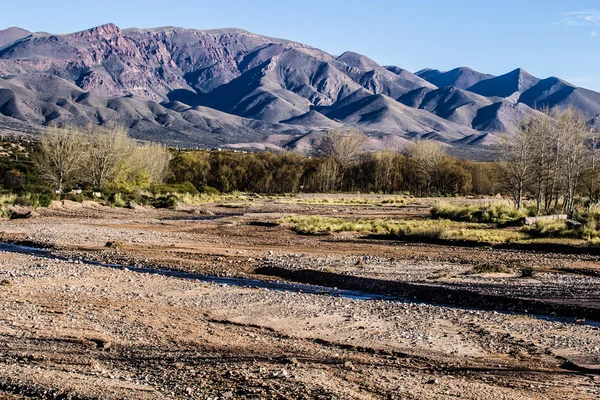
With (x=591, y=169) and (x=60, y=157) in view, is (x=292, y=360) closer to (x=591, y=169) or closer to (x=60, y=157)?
(x=591, y=169)

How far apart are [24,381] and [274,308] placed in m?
6.67

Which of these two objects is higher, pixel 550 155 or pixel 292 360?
pixel 550 155

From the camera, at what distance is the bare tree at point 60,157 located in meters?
54.0

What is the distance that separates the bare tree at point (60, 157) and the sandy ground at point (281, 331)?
3107 cm

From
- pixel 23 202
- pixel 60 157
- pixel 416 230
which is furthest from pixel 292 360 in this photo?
pixel 60 157

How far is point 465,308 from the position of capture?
1590cm

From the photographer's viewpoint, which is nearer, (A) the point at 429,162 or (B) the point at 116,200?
(B) the point at 116,200

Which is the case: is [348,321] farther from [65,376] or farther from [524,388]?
[65,376]

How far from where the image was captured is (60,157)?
54156 mm

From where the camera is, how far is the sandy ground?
9273mm

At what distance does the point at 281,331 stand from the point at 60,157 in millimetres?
46196

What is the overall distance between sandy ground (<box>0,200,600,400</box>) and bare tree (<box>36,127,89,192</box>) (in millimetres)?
31066

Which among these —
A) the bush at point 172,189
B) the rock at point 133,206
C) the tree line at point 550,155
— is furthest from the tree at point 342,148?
the rock at point 133,206

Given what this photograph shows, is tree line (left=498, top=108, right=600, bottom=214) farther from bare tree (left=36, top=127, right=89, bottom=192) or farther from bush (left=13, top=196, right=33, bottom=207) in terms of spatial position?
bare tree (left=36, top=127, right=89, bottom=192)
